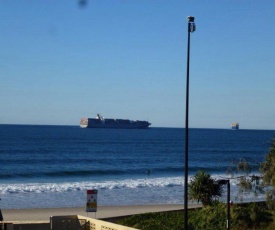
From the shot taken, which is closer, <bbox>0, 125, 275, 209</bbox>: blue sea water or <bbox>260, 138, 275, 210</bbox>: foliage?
<bbox>260, 138, 275, 210</bbox>: foliage

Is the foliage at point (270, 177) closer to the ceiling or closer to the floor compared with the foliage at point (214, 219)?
closer to the ceiling

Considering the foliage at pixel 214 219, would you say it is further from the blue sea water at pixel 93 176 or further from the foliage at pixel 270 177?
the blue sea water at pixel 93 176

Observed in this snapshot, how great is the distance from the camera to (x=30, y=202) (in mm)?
35688

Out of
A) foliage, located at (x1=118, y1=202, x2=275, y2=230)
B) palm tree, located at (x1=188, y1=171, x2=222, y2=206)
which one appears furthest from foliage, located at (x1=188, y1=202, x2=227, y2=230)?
palm tree, located at (x1=188, y1=171, x2=222, y2=206)

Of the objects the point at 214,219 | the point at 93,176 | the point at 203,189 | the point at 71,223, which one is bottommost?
the point at 71,223

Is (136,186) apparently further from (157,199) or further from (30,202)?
(30,202)

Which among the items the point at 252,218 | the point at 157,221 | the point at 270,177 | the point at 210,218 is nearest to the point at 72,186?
the point at 157,221

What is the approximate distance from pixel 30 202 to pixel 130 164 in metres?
37.9

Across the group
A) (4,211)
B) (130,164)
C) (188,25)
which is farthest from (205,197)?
(130,164)

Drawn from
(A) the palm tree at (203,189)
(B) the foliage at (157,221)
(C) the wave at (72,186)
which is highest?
(A) the palm tree at (203,189)

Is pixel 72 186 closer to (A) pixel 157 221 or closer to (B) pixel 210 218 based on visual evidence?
(A) pixel 157 221

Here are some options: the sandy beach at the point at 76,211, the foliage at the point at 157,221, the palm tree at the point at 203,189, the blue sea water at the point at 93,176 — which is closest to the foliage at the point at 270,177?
the blue sea water at the point at 93,176

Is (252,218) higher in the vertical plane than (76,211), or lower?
higher

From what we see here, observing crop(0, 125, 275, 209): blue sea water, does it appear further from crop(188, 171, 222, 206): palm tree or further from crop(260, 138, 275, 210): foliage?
crop(188, 171, 222, 206): palm tree
